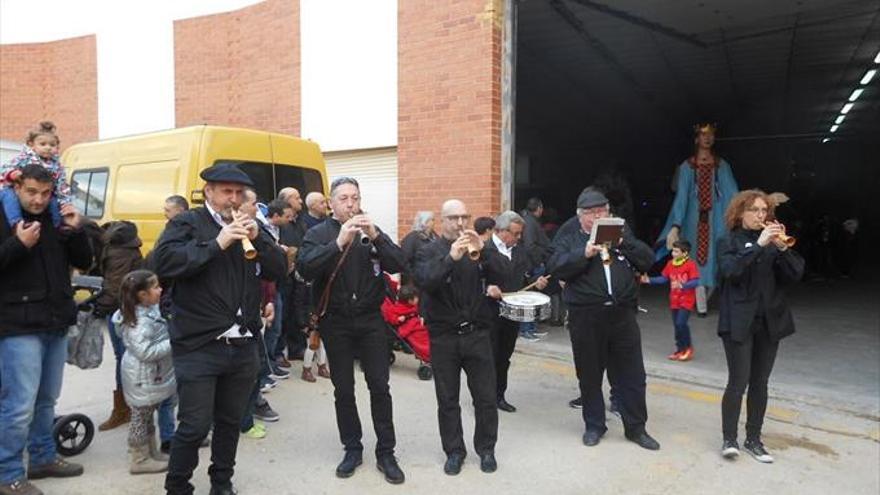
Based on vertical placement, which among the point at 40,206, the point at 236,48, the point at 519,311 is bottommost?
the point at 519,311

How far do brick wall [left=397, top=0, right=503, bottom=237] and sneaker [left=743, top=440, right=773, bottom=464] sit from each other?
3.88m

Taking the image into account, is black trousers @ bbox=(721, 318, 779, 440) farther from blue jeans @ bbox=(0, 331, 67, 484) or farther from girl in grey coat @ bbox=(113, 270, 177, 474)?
blue jeans @ bbox=(0, 331, 67, 484)

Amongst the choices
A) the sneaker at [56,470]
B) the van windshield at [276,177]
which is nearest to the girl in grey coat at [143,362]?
the sneaker at [56,470]

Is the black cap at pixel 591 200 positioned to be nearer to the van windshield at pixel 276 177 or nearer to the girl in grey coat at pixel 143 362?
the girl in grey coat at pixel 143 362

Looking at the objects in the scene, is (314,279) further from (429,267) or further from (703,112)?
(703,112)

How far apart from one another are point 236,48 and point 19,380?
27.3 feet

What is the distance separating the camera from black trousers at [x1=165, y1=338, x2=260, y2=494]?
3328mm

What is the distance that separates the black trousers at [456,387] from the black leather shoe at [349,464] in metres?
0.58

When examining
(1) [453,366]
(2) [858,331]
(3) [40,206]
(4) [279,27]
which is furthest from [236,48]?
(2) [858,331]

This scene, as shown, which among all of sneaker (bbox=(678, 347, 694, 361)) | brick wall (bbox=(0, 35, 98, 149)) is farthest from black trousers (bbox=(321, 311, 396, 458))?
brick wall (bbox=(0, 35, 98, 149))

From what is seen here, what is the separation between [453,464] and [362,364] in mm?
887

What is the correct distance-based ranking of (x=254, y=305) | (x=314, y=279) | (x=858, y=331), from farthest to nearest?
(x=858, y=331) → (x=314, y=279) → (x=254, y=305)

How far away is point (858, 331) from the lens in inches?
336

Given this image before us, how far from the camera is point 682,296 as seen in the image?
6797 mm
